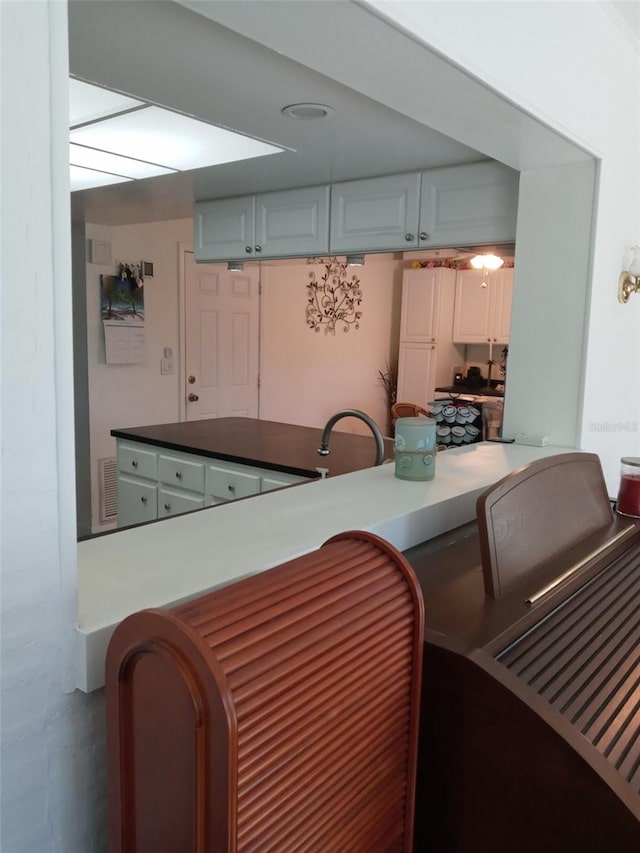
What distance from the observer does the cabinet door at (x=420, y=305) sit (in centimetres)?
663

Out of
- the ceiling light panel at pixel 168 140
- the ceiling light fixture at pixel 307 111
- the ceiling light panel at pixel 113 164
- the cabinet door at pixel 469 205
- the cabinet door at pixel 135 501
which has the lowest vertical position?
the cabinet door at pixel 135 501

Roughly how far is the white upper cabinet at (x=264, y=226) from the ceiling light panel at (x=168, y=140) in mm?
525

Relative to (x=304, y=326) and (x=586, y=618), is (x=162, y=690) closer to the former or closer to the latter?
(x=586, y=618)

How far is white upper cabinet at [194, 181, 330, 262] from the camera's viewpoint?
3092mm

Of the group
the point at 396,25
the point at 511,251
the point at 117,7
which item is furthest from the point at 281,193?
the point at 396,25

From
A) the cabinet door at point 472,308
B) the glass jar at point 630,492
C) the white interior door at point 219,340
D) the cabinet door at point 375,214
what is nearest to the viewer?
the glass jar at point 630,492

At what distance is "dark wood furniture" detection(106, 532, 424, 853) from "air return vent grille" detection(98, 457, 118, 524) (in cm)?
384

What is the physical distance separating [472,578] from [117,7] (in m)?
1.42

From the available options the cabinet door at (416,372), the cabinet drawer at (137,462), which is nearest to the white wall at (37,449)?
the cabinet drawer at (137,462)

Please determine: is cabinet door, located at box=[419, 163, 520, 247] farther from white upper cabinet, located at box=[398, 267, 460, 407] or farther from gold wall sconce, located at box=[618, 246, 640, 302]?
white upper cabinet, located at box=[398, 267, 460, 407]

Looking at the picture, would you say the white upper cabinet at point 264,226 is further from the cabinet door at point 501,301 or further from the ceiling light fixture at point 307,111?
the cabinet door at point 501,301

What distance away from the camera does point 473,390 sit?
6762mm

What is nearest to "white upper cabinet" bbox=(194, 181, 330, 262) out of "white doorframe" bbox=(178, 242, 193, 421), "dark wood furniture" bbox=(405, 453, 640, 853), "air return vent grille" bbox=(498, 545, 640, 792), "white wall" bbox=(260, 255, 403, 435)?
"white doorframe" bbox=(178, 242, 193, 421)

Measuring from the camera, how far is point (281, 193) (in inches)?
126
